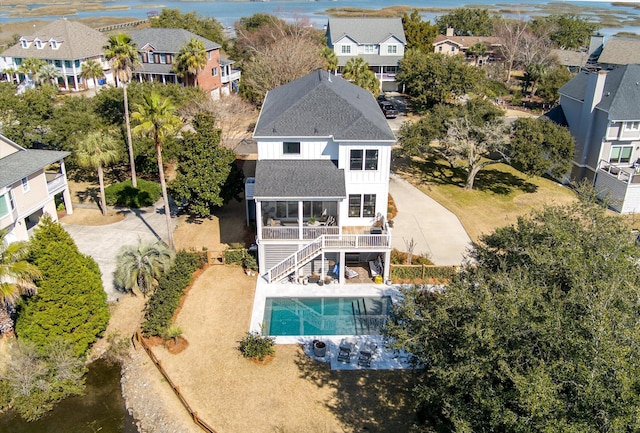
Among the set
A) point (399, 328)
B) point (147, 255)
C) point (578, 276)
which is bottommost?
point (147, 255)

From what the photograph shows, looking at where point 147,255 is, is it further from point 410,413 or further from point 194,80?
point 194,80

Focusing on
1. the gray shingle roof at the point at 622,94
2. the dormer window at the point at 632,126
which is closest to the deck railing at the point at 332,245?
the gray shingle roof at the point at 622,94

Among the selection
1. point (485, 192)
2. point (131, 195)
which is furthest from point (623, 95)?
point (131, 195)

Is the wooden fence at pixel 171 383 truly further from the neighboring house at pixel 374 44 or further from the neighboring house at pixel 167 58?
the neighboring house at pixel 374 44

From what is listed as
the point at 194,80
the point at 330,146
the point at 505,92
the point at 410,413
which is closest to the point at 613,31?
the point at 505,92

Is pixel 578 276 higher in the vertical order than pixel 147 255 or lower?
higher

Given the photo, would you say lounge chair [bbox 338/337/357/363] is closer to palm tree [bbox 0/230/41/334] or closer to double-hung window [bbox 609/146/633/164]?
palm tree [bbox 0/230/41/334]

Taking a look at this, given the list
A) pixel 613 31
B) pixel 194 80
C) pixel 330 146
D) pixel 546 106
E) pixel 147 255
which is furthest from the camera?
pixel 613 31
